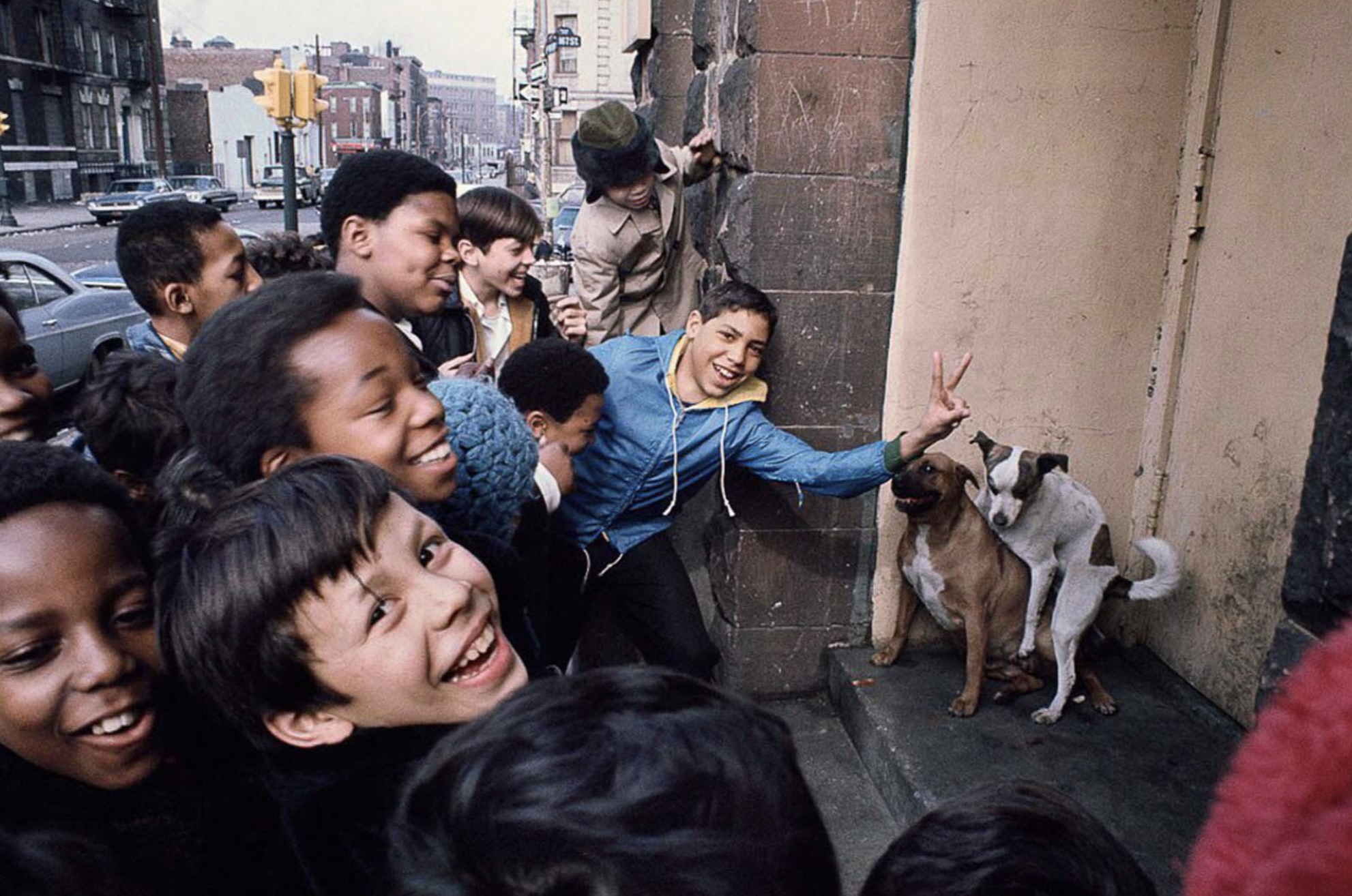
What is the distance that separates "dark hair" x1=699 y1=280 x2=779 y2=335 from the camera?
3199 mm

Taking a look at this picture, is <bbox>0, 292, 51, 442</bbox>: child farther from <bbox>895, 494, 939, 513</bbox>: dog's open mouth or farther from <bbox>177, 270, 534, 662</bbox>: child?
<bbox>895, 494, 939, 513</bbox>: dog's open mouth

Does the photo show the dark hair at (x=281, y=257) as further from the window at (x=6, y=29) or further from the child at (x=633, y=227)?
the window at (x=6, y=29)

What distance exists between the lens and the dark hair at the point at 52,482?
133 centimetres

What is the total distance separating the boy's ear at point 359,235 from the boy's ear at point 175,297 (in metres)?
0.58

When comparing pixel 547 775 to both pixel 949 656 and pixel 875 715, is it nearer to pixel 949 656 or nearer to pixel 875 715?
pixel 875 715

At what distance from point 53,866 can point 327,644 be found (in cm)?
43

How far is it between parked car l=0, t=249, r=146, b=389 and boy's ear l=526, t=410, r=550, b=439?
7126 mm

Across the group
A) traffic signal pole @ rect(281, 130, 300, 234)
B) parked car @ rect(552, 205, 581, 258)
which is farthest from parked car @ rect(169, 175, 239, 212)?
parked car @ rect(552, 205, 581, 258)

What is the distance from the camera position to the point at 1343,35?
2662mm

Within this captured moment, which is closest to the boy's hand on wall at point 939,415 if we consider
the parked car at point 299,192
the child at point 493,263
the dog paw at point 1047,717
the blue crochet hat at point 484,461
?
the dog paw at point 1047,717

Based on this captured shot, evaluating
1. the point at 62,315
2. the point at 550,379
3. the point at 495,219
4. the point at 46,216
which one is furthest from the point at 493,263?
the point at 46,216

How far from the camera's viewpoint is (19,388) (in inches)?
87.7

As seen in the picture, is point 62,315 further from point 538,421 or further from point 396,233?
point 538,421

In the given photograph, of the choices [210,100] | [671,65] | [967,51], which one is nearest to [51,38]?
[210,100]
